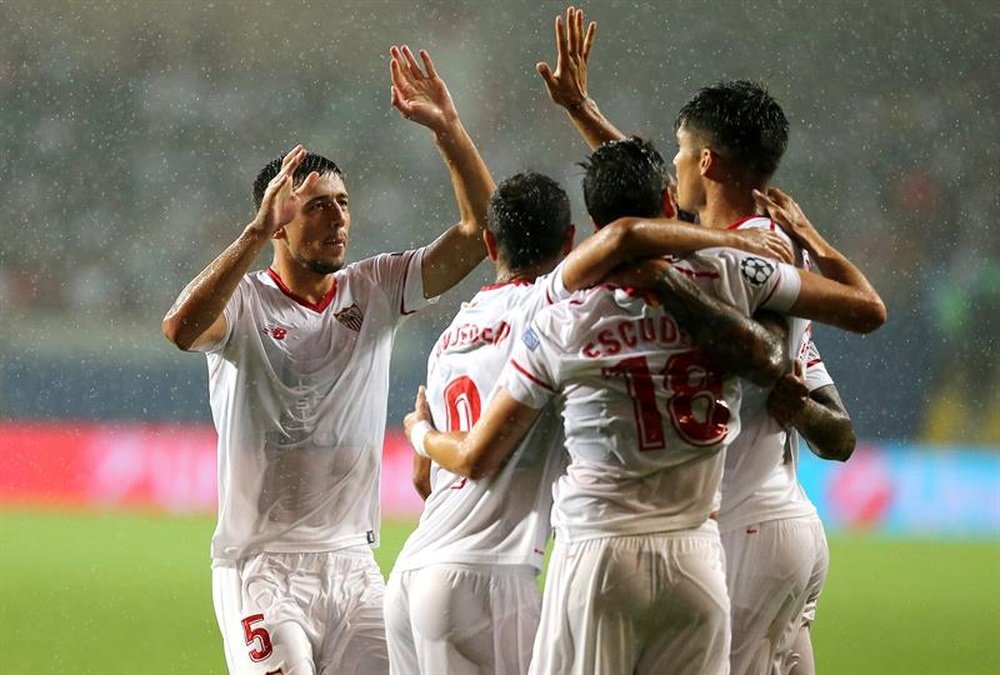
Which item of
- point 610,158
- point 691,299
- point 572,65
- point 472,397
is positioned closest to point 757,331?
point 691,299

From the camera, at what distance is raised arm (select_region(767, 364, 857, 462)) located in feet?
10.1

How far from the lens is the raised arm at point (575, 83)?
3.85 m

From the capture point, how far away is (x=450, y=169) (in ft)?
12.9

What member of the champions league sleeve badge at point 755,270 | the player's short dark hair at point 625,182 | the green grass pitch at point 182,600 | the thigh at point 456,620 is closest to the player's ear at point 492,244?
the player's short dark hair at point 625,182

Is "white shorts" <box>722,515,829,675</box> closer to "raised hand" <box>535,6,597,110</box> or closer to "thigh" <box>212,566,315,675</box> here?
"thigh" <box>212,566,315,675</box>

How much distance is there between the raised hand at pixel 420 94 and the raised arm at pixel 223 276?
49cm

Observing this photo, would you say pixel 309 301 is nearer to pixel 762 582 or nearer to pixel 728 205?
pixel 728 205

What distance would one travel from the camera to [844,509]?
33.2 ft

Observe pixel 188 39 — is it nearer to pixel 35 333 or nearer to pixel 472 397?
pixel 35 333

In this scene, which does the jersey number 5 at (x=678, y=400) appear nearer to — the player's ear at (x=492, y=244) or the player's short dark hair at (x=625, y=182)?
the player's short dark hair at (x=625, y=182)

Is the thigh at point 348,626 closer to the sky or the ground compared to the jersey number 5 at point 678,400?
closer to the ground

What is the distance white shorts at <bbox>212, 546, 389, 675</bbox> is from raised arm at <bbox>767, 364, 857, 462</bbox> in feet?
4.03

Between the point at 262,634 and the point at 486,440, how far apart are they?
40.9 inches

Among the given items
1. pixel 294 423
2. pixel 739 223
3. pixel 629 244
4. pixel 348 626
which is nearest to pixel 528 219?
pixel 629 244
